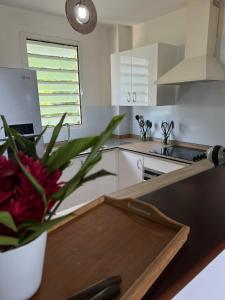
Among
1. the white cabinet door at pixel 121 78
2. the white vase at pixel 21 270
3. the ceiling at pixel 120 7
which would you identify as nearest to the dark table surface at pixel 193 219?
the white vase at pixel 21 270

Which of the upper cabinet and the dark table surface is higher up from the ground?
the upper cabinet

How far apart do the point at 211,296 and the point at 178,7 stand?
2715 mm

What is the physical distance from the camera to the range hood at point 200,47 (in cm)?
215

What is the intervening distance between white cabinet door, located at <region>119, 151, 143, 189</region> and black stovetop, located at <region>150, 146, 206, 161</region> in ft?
0.75

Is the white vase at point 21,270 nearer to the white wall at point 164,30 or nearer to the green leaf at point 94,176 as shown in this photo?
the green leaf at point 94,176

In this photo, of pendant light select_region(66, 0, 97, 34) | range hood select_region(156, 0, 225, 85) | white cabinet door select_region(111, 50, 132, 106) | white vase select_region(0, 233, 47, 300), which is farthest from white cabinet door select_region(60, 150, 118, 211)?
white vase select_region(0, 233, 47, 300)

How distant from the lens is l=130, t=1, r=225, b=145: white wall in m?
2.47

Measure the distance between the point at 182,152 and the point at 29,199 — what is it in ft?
7.76

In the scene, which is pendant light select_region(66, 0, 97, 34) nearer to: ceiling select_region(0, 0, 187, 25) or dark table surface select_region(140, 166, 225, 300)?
ceiling select_region(0, 0, 187, 25)

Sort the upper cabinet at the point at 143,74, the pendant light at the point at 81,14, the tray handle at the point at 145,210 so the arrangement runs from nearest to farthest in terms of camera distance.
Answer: the tray handle at the point at 145,210
the pendant light at the point at 81,14
the upper cabinet at the point at 143,74

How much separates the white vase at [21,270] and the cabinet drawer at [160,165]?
6.40 feet

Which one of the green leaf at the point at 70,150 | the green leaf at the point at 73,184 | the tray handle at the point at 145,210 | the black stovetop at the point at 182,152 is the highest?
the green leaf at the point at 70,150

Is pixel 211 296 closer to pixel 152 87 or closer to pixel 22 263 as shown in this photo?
pixel 22 263

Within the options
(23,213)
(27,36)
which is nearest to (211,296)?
(23,213)
